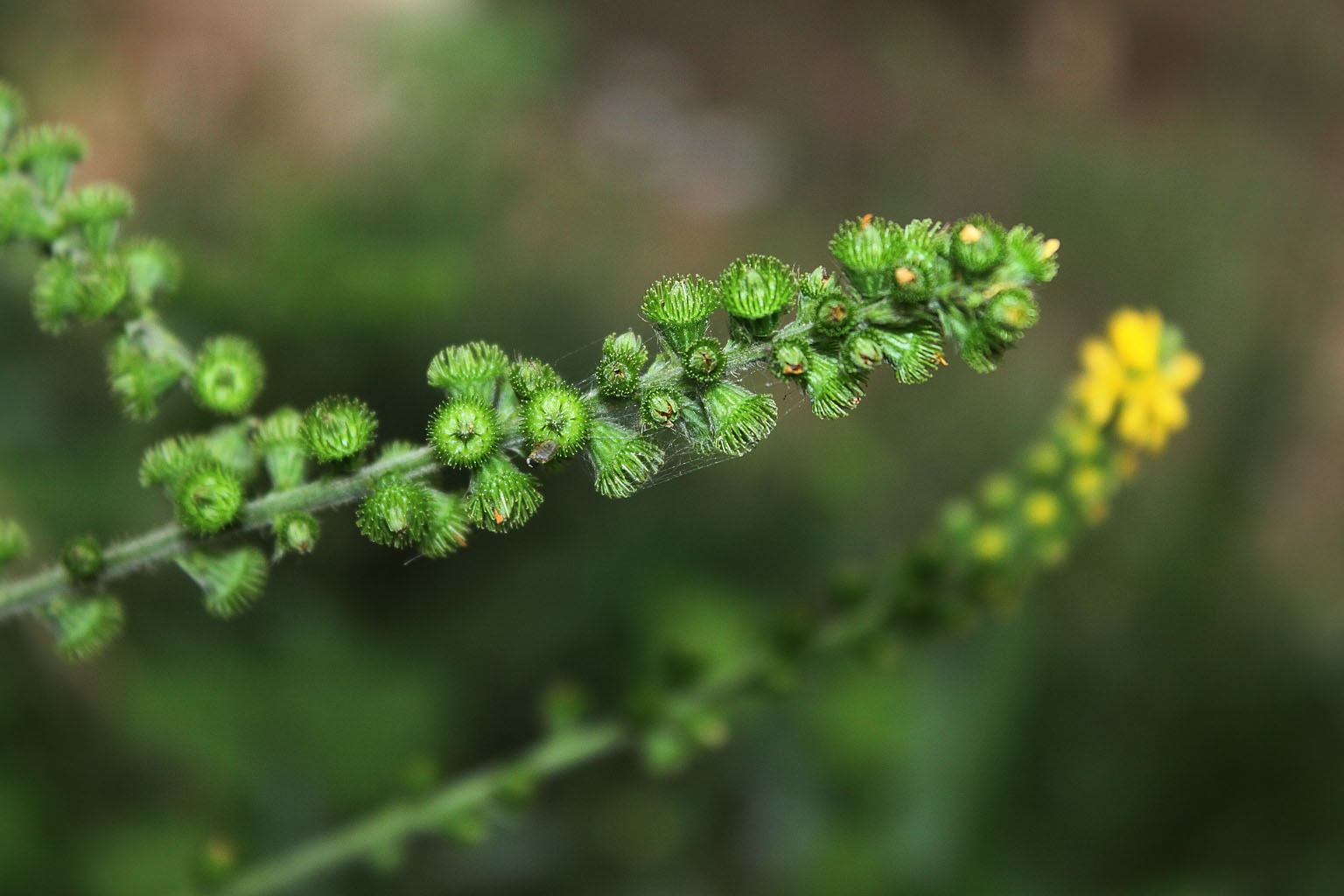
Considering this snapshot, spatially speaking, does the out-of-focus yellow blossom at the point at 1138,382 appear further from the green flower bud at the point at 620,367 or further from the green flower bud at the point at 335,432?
the green flower bud at the point at 335,432

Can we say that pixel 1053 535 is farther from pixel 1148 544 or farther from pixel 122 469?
pixel 122 469

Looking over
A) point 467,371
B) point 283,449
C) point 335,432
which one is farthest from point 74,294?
point 467,371

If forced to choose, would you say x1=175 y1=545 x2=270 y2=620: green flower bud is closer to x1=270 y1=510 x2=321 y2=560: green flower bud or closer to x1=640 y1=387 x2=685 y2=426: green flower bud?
x1=270 y1=510 x2=321 y2=560: green flower bud

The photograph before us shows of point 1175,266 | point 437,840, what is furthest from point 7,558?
point 1175,266

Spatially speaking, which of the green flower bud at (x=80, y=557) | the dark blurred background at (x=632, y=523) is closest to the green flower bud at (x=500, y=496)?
the green flower bud at (x=80, y=557)

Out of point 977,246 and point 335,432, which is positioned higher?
point 335,432

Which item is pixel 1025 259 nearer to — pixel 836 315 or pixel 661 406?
pixel 836 315
